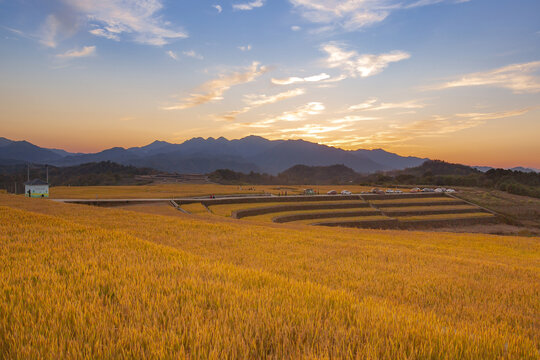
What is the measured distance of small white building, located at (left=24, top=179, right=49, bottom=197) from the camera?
130ft

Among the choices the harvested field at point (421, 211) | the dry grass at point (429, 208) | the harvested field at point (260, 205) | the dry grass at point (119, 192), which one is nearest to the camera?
the harvested field at point (260, 205)

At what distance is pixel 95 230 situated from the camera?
7.99 meters

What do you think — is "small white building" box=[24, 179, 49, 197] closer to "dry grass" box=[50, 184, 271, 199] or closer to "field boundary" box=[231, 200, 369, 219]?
"dry grass" box=[50, 184, 271, 199]

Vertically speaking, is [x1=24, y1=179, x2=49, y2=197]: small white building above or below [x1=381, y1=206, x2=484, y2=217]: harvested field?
above

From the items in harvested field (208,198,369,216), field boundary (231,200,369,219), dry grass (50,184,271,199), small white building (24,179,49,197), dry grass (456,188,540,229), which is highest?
small white building (24,179,49,197)

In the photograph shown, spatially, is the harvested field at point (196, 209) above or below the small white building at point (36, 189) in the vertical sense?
below

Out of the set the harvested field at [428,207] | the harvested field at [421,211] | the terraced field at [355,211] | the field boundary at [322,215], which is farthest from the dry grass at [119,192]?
the harvested field at [421,211]

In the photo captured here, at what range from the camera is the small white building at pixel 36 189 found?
1560 inches

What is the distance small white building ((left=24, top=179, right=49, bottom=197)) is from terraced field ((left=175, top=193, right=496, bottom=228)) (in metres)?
20.7

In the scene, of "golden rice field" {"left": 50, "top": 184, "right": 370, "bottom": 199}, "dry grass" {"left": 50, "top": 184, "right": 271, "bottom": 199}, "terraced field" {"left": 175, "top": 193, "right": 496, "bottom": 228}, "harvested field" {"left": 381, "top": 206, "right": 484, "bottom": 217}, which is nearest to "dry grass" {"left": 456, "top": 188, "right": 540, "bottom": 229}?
"terraced field" {"left": 175, "top": 193, "right": 496, "bottom": 228}

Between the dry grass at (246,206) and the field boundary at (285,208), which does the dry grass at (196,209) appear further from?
the field boundary at (285,208)

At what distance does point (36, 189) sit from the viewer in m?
40.0

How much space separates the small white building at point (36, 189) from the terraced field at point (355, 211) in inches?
814

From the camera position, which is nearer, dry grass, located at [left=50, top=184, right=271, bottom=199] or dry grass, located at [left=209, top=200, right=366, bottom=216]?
dry grass, located at [left=209, top=200, right=366, bottom=216]
